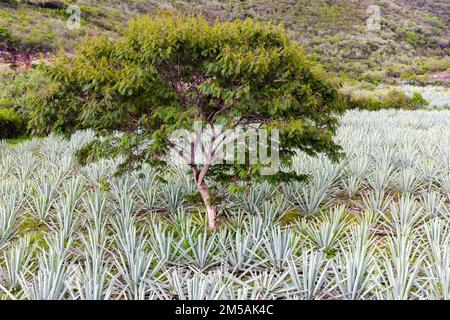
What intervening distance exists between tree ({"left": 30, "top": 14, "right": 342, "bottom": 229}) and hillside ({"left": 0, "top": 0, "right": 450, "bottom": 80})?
2255 centimetres

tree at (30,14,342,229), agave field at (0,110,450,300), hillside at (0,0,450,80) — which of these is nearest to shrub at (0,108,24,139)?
agave field at (0,110,450,300)

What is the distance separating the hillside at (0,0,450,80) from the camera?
2661 centimetres

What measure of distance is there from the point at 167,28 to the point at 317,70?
1728 millimetres

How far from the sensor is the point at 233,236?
461 cm

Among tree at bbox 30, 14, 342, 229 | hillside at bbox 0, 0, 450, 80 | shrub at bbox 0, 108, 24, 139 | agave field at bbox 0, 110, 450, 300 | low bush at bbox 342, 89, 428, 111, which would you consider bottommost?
agave field at bbox 0, 110, 450, 300

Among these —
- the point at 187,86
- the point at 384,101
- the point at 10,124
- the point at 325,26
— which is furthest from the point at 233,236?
the point at 325,26

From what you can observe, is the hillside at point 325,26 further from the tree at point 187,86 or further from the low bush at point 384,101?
the tree at point 187,86

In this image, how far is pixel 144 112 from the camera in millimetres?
4418

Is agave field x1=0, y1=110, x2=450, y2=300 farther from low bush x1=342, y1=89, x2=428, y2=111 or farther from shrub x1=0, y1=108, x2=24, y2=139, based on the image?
low bush x1=342, y1=89, x2=428, y2=111

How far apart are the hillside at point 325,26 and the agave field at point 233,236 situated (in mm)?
21505

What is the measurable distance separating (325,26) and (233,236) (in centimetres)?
4359
